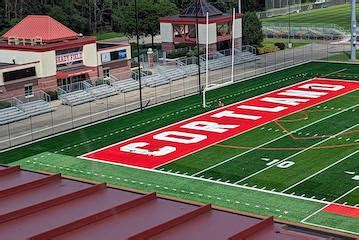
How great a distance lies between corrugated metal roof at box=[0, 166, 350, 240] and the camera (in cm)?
1562

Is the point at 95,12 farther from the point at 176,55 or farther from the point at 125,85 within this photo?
the point at 125,85

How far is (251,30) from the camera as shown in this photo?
65000mm

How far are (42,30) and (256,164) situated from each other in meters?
24.0

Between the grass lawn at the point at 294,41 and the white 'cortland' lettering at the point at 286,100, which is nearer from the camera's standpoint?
the white 'cortland' lettering at the point at 286,100

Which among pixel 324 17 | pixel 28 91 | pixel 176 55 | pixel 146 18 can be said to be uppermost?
pixel 146 18

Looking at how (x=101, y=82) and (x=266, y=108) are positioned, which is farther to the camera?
(x=101, y=82)

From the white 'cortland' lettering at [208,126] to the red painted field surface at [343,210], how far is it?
11678 millimetres

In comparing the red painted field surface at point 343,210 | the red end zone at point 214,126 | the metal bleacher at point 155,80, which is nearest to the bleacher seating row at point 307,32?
the red end zone at point 214,126

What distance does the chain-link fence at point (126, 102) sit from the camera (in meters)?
37.3

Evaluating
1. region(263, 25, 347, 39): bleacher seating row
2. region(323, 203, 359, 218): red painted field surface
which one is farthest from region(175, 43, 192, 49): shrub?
region(323, 203, 359, 218): red painted field surface

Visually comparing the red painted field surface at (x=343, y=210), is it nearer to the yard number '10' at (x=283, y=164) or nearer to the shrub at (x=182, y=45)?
the yard number '10' at (x=283, y=164)

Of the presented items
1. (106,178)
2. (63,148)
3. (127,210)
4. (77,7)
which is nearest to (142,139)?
(63,148)

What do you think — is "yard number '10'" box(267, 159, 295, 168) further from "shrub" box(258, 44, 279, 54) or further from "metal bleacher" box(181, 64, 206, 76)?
"shrub" box(258, 44, 279, 54)

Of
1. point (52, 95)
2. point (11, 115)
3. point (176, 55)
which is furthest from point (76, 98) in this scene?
point (176, 55)
